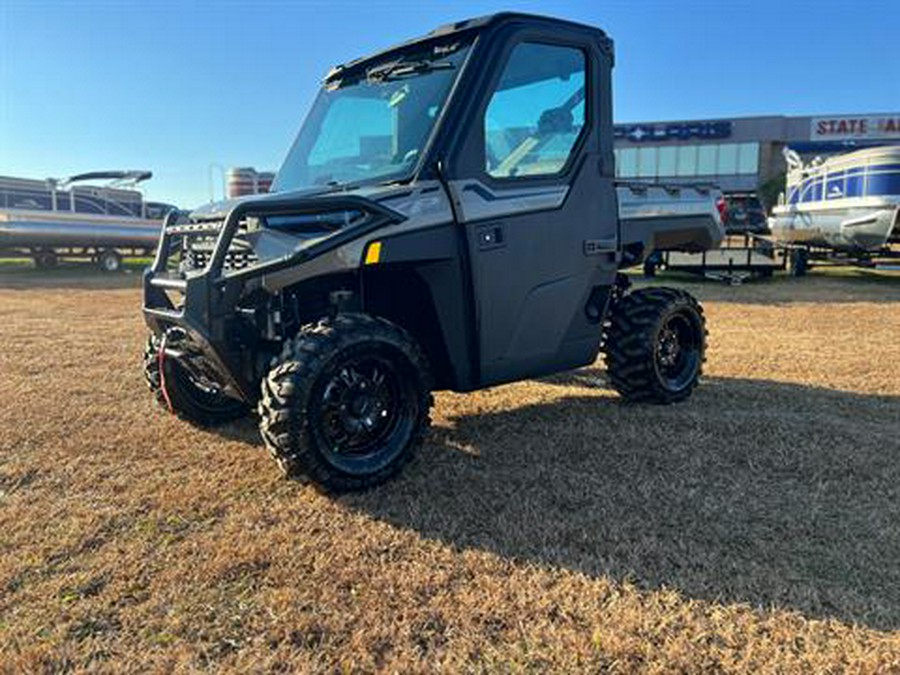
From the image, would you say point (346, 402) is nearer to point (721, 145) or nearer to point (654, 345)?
point (654, 345)

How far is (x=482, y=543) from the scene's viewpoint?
3121mm

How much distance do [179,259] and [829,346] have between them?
21.9 ft

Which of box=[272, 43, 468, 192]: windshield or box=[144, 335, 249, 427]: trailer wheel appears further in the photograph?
box=[144, 335, 249, 427]: trailer wheel

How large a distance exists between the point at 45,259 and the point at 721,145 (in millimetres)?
46327

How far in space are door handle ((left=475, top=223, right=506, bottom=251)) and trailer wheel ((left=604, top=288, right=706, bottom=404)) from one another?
1.61 metres

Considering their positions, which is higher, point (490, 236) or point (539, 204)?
point (539, 204)

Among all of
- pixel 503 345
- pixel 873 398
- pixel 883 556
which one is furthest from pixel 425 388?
pixel 873 398

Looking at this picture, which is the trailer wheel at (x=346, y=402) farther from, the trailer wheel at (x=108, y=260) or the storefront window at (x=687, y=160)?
the storefront window at (x=687, y=160)

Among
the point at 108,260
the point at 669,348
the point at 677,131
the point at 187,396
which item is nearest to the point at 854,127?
the point at 677,131

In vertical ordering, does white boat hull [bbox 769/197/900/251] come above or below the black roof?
below

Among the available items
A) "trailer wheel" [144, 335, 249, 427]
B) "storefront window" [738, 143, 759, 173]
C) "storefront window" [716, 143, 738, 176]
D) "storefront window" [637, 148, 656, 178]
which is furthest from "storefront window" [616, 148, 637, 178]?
"trailer wheel" [144, 335, 249, 427]

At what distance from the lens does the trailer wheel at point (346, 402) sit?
133 inches

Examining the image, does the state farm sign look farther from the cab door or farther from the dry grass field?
the cab door

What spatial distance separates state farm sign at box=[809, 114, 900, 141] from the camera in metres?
48.7
